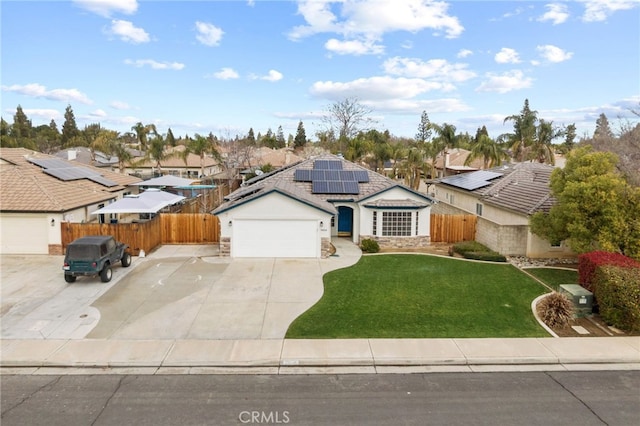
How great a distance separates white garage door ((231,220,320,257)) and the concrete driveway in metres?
0.59

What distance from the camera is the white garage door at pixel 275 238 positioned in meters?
21.9

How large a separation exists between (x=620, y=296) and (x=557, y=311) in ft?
6.10

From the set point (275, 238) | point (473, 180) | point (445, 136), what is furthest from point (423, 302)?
point (445, 136)

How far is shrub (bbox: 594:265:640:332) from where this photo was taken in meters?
13.2

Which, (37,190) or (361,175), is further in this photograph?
(361,175)

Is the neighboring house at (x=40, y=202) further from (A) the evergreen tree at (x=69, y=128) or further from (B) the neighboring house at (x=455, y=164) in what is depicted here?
(A) the evergreen tree at (x=69, y=128)

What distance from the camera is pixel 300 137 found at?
108m

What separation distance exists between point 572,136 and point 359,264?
77.9 m

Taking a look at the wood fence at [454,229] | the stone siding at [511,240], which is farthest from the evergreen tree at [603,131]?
the stone siding at [511,240]

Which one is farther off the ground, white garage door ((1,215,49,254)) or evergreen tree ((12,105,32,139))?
evergreen tree ((12,105,32,139))

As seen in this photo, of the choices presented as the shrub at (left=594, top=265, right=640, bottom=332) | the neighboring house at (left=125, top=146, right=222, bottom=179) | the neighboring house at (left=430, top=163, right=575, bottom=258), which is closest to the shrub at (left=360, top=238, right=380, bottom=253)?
the neighboring house at (left=430, top=163, right=575, bottom=258)

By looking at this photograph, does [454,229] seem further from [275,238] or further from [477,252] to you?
[275,238]

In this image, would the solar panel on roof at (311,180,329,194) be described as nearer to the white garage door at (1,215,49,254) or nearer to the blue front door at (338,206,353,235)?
the blue front door at (338,206,353,235)

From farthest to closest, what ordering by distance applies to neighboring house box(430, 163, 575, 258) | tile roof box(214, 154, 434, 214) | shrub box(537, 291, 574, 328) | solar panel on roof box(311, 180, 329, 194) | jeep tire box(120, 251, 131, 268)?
solar panel on roof box(311, 180, 329, 194) < tile roof box(214, 154, 434, 214) < neighboring house box(430, 163, 575, 258) < jeep tire box(120, 251, 131, 268) < shrub box(537, 291, 574, 328)
